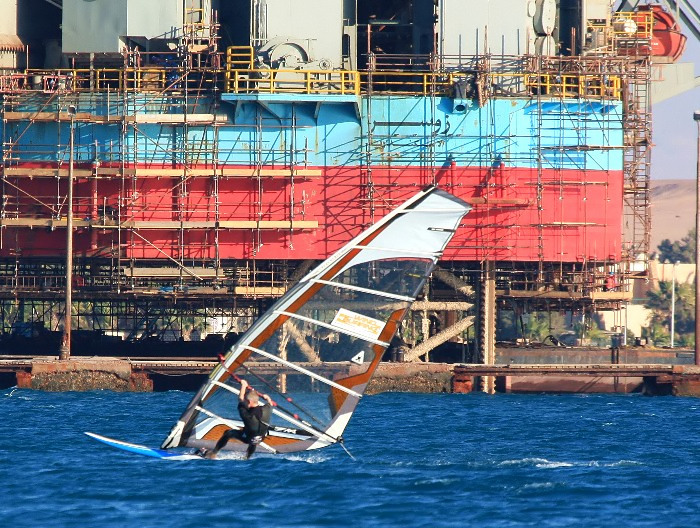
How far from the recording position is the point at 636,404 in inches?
1962

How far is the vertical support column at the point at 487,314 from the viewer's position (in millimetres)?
53969

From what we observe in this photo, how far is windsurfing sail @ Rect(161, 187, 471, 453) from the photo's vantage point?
28.3 m

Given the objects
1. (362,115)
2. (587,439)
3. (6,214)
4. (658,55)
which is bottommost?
(587,439)

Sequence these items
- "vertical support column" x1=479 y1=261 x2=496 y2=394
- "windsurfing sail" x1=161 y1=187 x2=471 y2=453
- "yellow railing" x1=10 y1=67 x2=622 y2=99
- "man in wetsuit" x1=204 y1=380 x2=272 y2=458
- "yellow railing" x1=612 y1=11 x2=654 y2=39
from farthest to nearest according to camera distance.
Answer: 1. "yellow railing" x1=612 y1=11 x2=654 y2=39
2. "vertical support column" x1=479 y1=261 x2=496 y2=394
3. "yellow railing" x1=10 y1=67 x2=622 y2=99
4. "man in wetsuit" x1=204 y1=380 x2=272 y2=458
5. "windsurfing sail" x1=161 y1=187 x2=471 y2=453

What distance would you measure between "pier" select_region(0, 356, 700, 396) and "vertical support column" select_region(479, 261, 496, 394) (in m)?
1.61

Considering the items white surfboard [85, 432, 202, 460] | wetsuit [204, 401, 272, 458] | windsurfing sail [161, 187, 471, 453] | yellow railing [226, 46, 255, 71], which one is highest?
yellow railing [226, 46, 255, 71]

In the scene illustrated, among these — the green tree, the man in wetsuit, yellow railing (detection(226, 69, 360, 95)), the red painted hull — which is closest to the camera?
the man in wetsuit

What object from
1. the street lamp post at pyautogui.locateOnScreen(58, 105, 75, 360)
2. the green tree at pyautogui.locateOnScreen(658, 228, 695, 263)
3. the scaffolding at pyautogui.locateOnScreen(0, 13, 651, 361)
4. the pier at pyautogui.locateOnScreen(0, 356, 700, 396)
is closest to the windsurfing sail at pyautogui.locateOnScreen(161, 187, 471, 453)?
the pier at pyautogui.locateOnScreen(0, 356, 700, 396)

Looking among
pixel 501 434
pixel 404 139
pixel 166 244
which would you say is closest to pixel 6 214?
pixel 166 244

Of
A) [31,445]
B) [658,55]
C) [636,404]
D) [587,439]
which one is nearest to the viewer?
[31,445]

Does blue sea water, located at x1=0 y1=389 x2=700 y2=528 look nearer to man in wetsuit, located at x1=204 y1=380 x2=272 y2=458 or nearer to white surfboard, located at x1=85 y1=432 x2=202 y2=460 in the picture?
white surfboard, located at x1=85 y1=432 x2=202 y2=460

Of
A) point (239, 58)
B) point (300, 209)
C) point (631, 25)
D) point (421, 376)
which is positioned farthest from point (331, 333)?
point (631, 25)

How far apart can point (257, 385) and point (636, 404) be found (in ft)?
77.8

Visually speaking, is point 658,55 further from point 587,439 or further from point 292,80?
point 587,439
